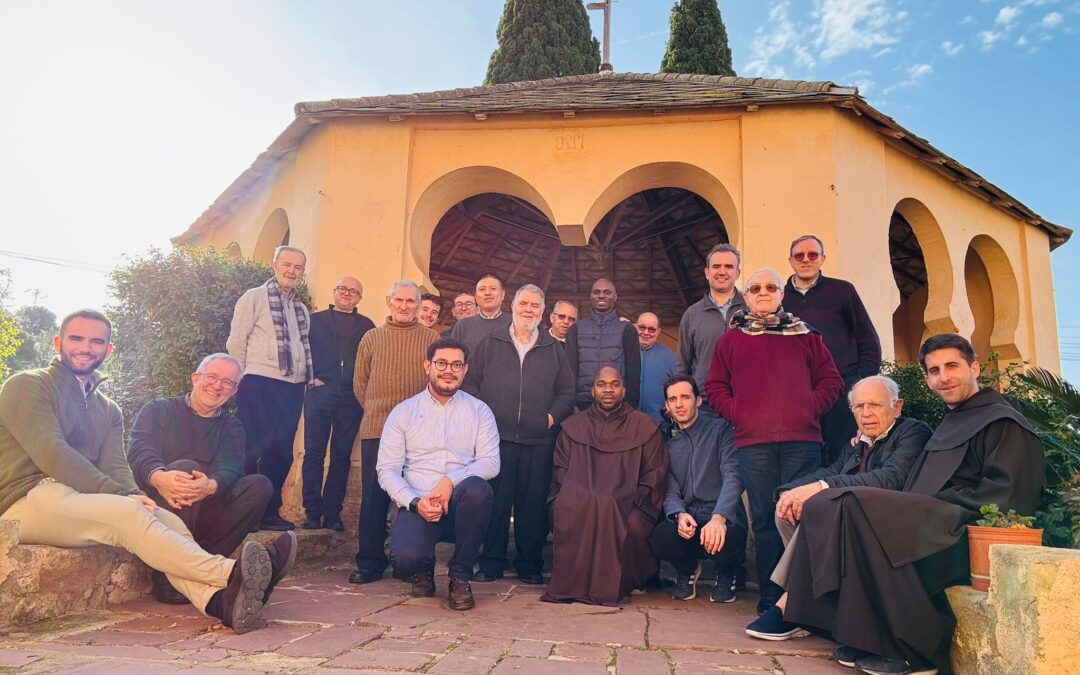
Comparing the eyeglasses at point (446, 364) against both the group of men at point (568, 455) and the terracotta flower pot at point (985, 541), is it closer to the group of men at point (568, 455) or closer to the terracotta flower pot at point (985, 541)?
the group of men at point (568, 455)

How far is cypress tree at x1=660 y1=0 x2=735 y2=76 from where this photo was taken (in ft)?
54.3

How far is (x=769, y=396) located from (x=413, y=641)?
2.41m

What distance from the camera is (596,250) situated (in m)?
13.0

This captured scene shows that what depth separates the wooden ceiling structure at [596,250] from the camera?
11.9 metres

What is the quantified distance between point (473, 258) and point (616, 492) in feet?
29.8

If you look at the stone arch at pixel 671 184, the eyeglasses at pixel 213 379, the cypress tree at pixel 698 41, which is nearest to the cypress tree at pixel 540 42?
the cypress tree at pixel 698 41

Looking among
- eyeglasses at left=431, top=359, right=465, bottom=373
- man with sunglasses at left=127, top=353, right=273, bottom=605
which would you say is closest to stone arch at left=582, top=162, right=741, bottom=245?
eyeglasses at left=431, top=359, right=465, bottom=373

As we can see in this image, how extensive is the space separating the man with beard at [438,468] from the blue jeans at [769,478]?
5.23ft

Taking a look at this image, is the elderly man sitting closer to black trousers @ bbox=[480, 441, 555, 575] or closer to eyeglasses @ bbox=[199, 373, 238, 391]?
black trousers @ bbox=[480, 441, 555, 575]

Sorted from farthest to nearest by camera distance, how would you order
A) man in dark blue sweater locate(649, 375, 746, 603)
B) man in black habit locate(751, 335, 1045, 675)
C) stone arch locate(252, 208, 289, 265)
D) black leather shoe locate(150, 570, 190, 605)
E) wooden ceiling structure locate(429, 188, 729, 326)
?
wooden ceiling structure locate(429, 188, 729, 326) → stone arch locate(252, 208, 289, 265) → man in dark blue sweater locate(649, 375, 746, 603) → black leather shoe locate(150, 570, 190, 605) → man in black habit locate(751, 335, 1045, 675)

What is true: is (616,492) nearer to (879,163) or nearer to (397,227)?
(397,227)

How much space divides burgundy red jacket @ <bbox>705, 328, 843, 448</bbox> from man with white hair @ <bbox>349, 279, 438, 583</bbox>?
2095mm

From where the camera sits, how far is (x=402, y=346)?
18.1 feet

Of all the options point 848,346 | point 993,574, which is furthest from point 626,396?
point 993,574
